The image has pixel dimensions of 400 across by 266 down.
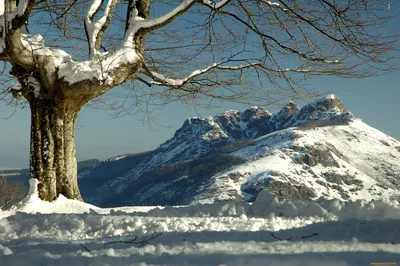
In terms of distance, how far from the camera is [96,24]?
9141 mm

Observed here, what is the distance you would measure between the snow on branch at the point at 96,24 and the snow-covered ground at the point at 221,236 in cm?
444

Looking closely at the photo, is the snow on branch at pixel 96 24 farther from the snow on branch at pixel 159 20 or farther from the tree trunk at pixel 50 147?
the tree trunk at pixel 50 147

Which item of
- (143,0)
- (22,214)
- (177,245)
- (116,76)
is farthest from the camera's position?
(143,0)

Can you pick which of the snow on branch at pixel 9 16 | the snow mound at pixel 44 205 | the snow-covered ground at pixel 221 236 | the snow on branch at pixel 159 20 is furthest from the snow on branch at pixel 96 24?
the snow-covered ground at pixel 221 236

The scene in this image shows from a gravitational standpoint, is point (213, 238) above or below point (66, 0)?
below

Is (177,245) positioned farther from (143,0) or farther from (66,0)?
(66,0)

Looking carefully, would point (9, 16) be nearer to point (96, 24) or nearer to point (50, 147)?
point (96, 24)

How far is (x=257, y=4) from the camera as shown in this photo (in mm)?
9250

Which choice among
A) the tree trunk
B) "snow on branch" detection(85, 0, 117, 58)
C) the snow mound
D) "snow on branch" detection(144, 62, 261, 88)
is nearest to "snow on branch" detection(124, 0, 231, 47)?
"snow on branch" detection(85, 0, 117, 58)

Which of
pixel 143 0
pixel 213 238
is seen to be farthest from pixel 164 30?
pixel 213 238

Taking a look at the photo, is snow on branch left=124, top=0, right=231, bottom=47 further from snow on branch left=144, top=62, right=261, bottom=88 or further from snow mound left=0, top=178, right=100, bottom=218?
snow mound left=0, top=178, right=100, bottom=218

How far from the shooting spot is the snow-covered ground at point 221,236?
298 cm

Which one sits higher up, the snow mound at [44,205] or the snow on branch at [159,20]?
the snow on branch at [159,20]

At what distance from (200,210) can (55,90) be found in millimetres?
4558
